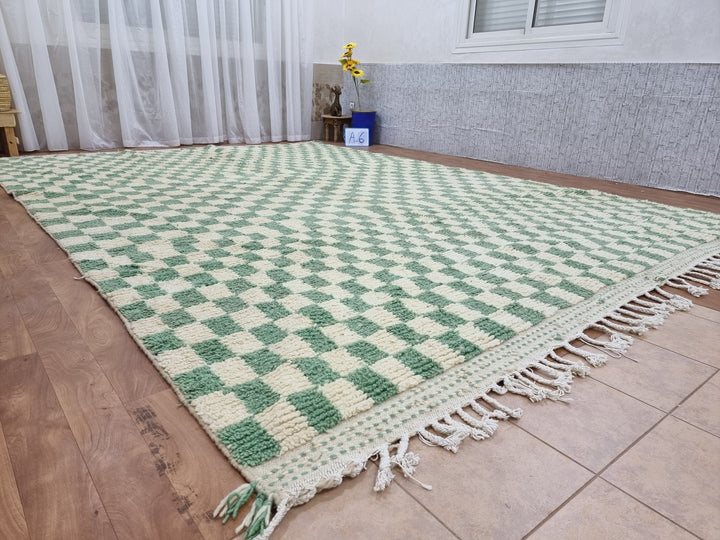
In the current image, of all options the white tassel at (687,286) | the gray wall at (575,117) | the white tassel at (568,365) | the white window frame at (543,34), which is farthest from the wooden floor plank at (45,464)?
the white window frame at (543,34)

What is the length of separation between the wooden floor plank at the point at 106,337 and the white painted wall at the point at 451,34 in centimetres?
264

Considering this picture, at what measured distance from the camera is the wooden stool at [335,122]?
388 centimetres

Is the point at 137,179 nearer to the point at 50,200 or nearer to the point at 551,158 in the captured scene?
the point at 50,200

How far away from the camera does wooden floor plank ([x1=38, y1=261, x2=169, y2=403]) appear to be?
807 mm

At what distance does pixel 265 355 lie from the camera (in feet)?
2.87

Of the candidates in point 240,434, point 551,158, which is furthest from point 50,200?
point 551,158

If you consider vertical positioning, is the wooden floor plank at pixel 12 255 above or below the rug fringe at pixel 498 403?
above

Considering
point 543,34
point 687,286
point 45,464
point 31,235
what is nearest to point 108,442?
point 45,464

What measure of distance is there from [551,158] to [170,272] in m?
2.39

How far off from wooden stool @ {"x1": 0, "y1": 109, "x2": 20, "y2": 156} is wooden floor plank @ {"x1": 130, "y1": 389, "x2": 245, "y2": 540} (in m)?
2.67

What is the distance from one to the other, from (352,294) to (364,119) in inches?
114

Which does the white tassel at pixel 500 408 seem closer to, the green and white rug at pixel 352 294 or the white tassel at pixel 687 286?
the green and white rug at pixel 352 294

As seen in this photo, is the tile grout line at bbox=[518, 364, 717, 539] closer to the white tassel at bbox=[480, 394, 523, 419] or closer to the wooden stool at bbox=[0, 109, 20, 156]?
the white tassel at bbox=[480, 394, 523, 419]

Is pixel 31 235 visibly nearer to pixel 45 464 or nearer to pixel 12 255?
pixel 12 255
